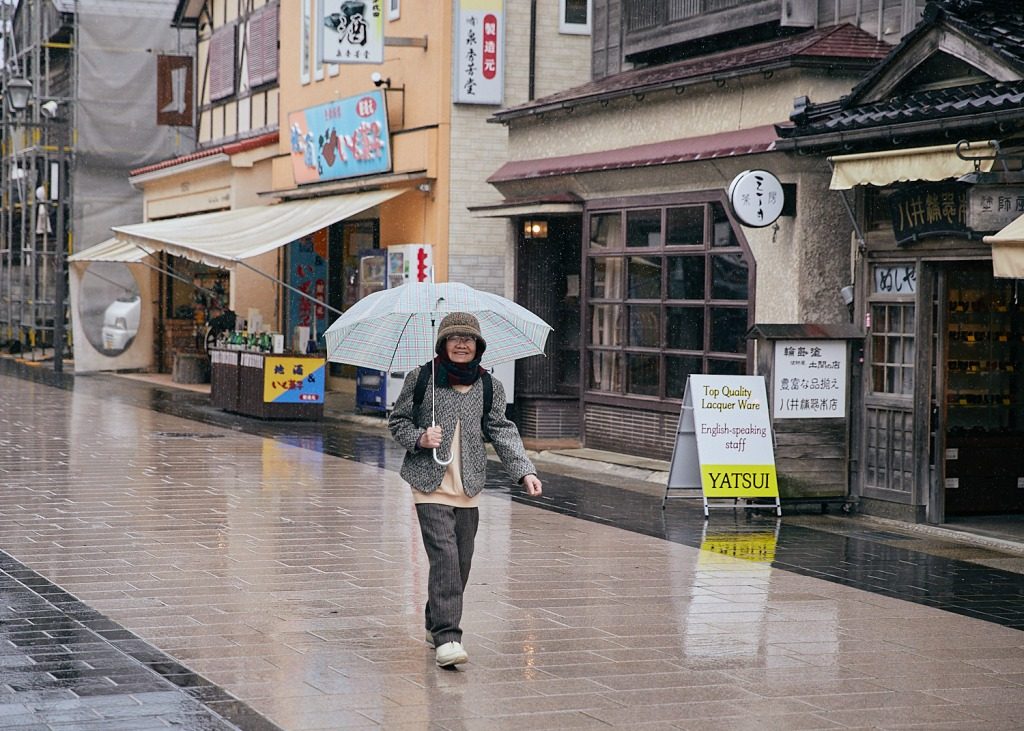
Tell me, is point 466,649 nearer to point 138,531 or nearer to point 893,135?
point 138,531

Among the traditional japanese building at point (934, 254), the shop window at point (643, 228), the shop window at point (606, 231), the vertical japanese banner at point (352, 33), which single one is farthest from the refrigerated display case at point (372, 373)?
the traditional japanese building at point (934, 254)

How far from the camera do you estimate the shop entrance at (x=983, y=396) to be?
1416cm

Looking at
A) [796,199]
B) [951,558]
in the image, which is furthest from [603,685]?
[796,199]

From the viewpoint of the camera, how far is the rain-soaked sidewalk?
7293 mm

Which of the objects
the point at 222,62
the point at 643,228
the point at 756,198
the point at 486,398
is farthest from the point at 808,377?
the point at 222,62

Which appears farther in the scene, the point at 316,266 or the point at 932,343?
the point at 316,266

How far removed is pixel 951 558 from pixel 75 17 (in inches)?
1199

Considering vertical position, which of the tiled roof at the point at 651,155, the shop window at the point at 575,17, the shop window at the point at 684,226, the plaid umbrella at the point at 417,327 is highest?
the shop window at the point at 575,17

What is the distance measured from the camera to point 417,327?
8.84m

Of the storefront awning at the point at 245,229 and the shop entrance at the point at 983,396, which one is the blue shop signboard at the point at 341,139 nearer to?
the storefront awning at the point at 245,229

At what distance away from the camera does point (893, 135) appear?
13.0 m

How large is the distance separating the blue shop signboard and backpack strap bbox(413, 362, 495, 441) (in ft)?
52.4

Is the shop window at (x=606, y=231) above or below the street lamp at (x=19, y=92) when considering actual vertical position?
below

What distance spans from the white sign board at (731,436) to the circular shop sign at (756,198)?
1.63 meters
